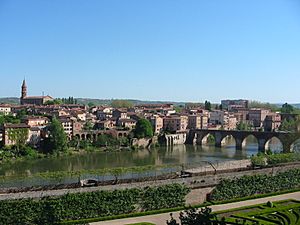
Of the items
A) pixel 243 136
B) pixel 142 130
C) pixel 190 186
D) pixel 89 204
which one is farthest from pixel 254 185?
pixel 142 130

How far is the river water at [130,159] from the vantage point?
27.0 m

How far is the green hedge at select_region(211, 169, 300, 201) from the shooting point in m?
16.0

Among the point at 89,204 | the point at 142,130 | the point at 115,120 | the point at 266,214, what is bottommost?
the point at 266,214

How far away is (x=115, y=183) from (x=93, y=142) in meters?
21.1

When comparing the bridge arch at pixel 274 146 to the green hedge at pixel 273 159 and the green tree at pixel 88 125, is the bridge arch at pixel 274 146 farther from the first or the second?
the green tree at pixel 88 125

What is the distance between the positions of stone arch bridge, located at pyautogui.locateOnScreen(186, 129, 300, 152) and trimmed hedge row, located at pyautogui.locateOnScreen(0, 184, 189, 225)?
1837 cm

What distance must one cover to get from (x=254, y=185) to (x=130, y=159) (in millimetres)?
15099

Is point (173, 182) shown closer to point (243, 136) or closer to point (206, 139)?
point (243, 136)

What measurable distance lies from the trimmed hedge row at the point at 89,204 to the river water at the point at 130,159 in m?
12.3

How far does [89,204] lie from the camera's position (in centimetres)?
1343

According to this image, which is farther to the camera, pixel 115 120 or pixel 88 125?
pixel 115 120

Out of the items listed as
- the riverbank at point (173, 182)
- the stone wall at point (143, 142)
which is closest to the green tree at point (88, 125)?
the stone wall at point (143, 142)

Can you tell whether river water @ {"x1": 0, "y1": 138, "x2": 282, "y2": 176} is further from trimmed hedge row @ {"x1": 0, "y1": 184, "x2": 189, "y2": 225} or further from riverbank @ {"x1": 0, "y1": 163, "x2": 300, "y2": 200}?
trimmed hedge row @ {"x1": 0, "y1": 184, "x2": 189, "y2": 225}

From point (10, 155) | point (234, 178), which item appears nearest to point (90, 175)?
point (234, 178)
